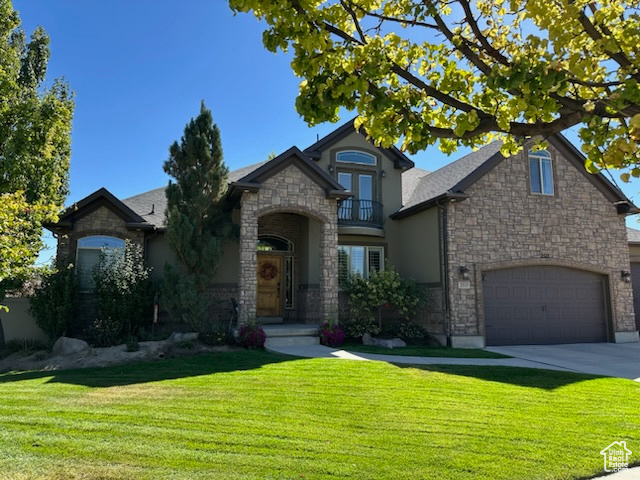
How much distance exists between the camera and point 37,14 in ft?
42.8

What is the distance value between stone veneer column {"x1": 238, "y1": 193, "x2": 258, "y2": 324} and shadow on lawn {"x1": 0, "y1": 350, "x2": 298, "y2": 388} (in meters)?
1.97

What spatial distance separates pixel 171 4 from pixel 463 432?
10.8m

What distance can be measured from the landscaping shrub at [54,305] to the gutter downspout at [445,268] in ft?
35.3

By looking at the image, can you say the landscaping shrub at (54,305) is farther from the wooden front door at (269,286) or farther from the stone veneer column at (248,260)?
the wooden front door at (269,286)

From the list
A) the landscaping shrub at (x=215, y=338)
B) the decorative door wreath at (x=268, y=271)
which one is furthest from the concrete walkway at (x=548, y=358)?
the decorative door wreath at (x=268, y=271)

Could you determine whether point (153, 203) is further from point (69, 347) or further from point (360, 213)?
point (360, 213)

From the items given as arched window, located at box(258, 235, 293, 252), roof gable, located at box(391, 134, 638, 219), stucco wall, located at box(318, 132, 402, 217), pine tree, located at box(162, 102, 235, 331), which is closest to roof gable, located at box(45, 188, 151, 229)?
pine tree, located at box(162, 102, 235, 331)

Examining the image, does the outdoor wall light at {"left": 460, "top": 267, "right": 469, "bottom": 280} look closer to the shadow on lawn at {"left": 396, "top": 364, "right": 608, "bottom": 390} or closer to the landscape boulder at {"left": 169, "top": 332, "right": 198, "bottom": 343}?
the shadow on lawn at {"left": 396, "top": 364, "right": 608, "bottom": 390}

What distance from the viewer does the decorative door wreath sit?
53.7 feet

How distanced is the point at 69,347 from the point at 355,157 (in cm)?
1096

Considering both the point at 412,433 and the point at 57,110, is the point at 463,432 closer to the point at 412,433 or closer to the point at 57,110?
the point at 412,433

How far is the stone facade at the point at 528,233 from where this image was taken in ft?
46.5

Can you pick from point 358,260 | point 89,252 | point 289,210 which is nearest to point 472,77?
point 289,210

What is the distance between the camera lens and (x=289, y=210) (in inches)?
548
